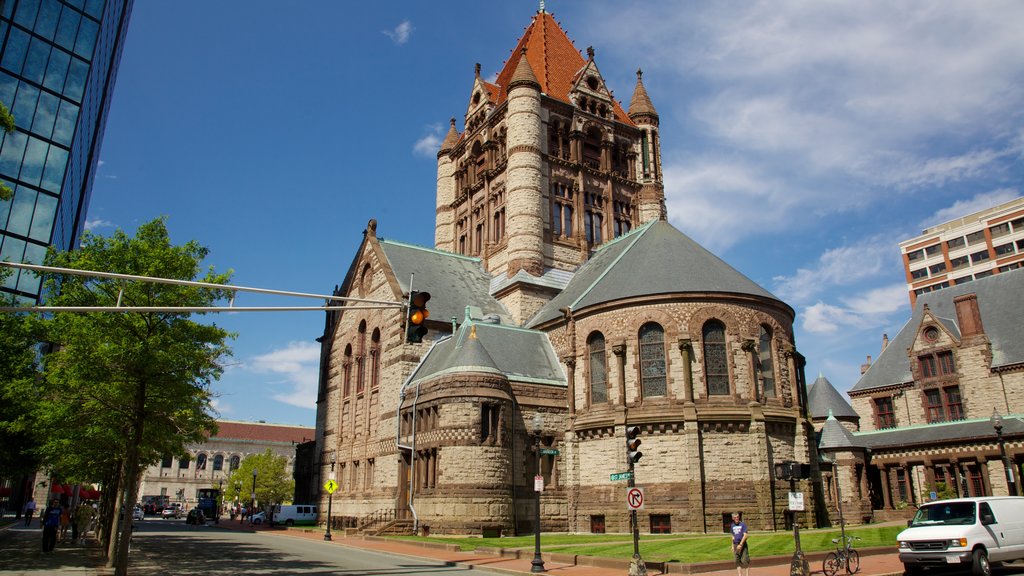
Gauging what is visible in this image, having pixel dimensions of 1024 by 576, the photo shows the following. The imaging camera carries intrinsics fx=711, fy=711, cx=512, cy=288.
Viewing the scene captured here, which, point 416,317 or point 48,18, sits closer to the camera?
point 416,317

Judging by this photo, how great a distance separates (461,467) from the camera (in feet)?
99.3

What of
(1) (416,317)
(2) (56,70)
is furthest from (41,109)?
(1) (416,317)

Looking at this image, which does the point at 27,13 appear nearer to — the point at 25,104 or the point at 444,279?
the point at 25,104

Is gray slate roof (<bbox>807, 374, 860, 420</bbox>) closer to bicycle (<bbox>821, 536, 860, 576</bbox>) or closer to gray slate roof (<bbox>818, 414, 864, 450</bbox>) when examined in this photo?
gray slate roof (<bbox>818, 414, 864, 450</bbox>)

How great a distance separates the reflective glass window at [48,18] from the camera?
42.1 metres

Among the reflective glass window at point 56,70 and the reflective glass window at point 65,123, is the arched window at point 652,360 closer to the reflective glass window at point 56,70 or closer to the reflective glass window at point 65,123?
the reflective glass window at point 65,123

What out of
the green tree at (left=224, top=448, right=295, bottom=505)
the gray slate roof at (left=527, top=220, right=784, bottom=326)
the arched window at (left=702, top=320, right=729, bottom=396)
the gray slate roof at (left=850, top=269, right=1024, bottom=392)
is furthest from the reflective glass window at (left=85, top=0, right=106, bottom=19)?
the gray slate roof at (left=850, top=269, right=1024, bottom=392)

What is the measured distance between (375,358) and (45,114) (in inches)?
987

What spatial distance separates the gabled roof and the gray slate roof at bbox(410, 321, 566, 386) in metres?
21.2

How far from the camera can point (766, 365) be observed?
3184 centimetres

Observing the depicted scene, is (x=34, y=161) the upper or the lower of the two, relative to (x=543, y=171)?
lower

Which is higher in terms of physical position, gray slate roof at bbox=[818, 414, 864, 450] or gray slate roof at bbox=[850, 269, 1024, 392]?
gray slate roof at bbox=[850, 269, 1024, 392]

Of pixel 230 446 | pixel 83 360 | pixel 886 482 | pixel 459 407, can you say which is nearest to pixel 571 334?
pixel 459 407

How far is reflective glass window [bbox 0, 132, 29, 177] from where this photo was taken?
40438mm
